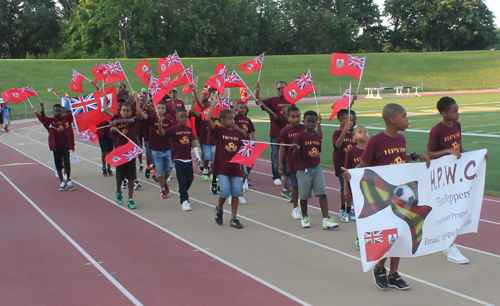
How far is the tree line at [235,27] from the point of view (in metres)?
71.4

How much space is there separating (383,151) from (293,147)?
232 cm

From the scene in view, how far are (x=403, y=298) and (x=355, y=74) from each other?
15.8 ft

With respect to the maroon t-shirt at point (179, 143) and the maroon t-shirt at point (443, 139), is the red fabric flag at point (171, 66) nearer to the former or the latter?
the maroon t-shirt at point (179, 143)

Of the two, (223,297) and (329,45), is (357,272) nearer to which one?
(223,297)

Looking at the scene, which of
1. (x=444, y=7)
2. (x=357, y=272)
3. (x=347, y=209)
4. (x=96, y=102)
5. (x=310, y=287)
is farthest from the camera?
(x=444, y=7)

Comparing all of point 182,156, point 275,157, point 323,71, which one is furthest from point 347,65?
point 323,71

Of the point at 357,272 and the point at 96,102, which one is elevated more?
the point at 96,102

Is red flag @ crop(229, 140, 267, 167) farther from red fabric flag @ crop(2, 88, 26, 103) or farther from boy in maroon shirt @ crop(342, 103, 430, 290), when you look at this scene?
red fabric flag @ crop(2, 88, 26, 103)

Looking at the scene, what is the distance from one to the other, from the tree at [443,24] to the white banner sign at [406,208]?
91.1 m

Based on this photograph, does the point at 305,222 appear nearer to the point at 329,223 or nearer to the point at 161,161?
the point at 329,223

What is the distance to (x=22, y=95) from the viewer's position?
13.5 metres

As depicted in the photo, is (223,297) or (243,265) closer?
(223,297)

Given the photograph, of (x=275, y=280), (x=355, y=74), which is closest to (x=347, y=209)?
(x=355, y=74)

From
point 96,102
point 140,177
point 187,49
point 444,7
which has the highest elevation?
point 444,7
